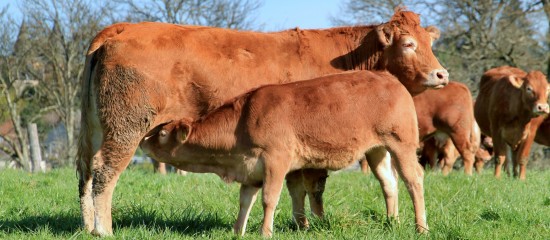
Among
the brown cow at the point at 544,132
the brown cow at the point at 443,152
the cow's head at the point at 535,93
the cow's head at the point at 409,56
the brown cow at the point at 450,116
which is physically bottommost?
the brown cow at the point at 443,152

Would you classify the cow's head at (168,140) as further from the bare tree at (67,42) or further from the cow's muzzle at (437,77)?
the bare tree at (67,42)

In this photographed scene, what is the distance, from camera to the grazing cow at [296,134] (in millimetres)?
6688

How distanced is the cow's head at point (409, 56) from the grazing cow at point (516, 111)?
20.5 feet

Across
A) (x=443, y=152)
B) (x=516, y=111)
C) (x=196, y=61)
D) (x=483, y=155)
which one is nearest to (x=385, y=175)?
(x=196, y=61)

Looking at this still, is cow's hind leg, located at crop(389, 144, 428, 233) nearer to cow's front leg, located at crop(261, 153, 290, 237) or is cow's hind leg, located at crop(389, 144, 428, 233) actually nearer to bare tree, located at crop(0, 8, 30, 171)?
cow's front leg, located at crop(261, 153, 290, 237)

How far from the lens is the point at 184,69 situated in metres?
7.36

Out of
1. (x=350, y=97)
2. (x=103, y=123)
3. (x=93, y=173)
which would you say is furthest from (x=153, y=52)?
(x=350, y=97)

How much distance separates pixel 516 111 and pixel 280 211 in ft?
28.3

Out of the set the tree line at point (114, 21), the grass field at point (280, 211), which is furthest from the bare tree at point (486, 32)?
the grass field at point (280, 211)

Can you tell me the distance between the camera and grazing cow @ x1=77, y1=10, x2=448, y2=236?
7.18 meters

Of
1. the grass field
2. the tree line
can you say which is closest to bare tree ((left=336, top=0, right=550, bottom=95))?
the tree line

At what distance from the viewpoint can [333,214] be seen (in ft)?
23.2

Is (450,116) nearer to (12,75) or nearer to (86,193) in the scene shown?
(86,193)

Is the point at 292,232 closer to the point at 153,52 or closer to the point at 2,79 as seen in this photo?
the point at 153,52
